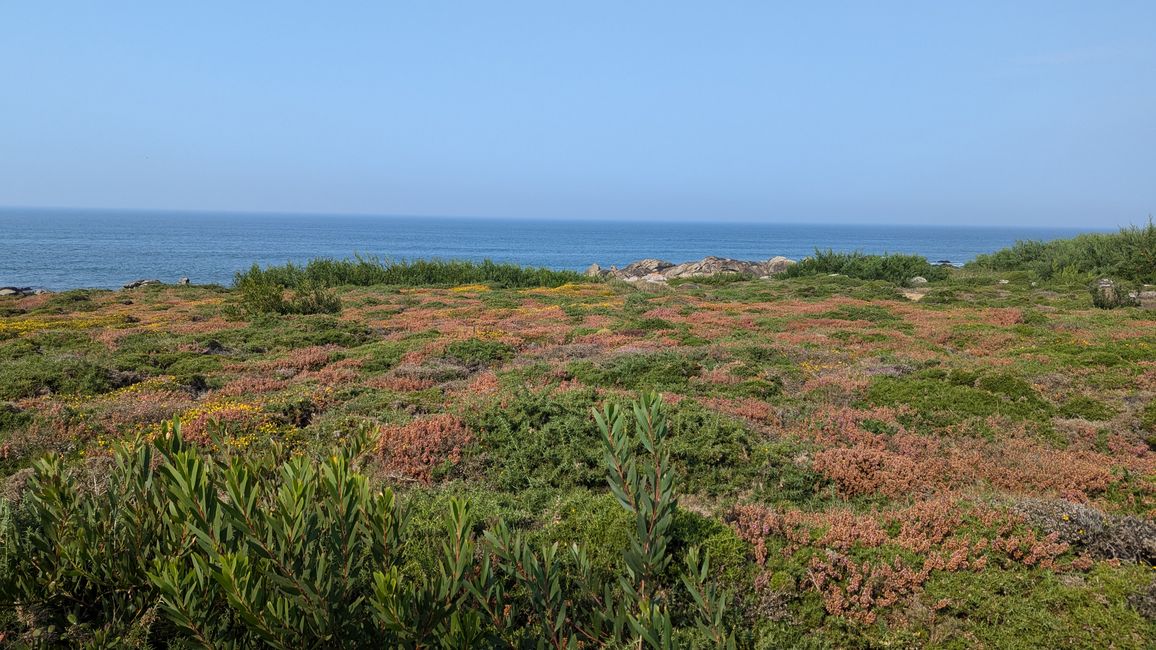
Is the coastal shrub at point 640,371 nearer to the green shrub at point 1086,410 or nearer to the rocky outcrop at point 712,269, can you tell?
the green shrub at point 1086,410

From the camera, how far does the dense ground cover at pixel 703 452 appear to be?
4422 mm

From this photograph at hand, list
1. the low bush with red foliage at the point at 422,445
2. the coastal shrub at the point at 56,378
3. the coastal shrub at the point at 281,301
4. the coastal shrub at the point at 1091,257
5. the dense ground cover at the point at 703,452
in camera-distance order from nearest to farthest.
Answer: the dense ground cover at the point at 703,452 < the low bush with red foliage at the point at 422,445 < the coastal shrub at the point at 56,378 < the coastal shrub at the point at 281,301 < the coastal shrub at the point at 1091,257

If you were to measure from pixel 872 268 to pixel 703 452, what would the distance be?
4293cm

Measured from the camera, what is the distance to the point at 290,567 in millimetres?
2941

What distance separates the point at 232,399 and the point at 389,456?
5.53 metres

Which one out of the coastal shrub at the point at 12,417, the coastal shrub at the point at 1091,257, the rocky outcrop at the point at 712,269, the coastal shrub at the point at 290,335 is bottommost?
the coastal shrub at the point at 290,335

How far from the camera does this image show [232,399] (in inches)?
466

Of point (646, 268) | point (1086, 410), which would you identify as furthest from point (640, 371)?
point (646, 268)

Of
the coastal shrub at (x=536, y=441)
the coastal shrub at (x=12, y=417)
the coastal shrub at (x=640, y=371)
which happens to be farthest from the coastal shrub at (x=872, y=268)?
the coastal shrub at (x=12, y=417)

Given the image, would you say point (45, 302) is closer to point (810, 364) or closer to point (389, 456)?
point (389, 456)

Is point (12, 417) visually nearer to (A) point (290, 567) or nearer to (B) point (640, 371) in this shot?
(A) point (290, 567)

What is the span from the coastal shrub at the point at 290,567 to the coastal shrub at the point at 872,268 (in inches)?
1752

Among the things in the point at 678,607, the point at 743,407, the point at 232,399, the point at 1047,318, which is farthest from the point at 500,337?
the point at 1047,318

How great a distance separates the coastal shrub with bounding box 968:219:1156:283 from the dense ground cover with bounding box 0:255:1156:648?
63.9 ft
